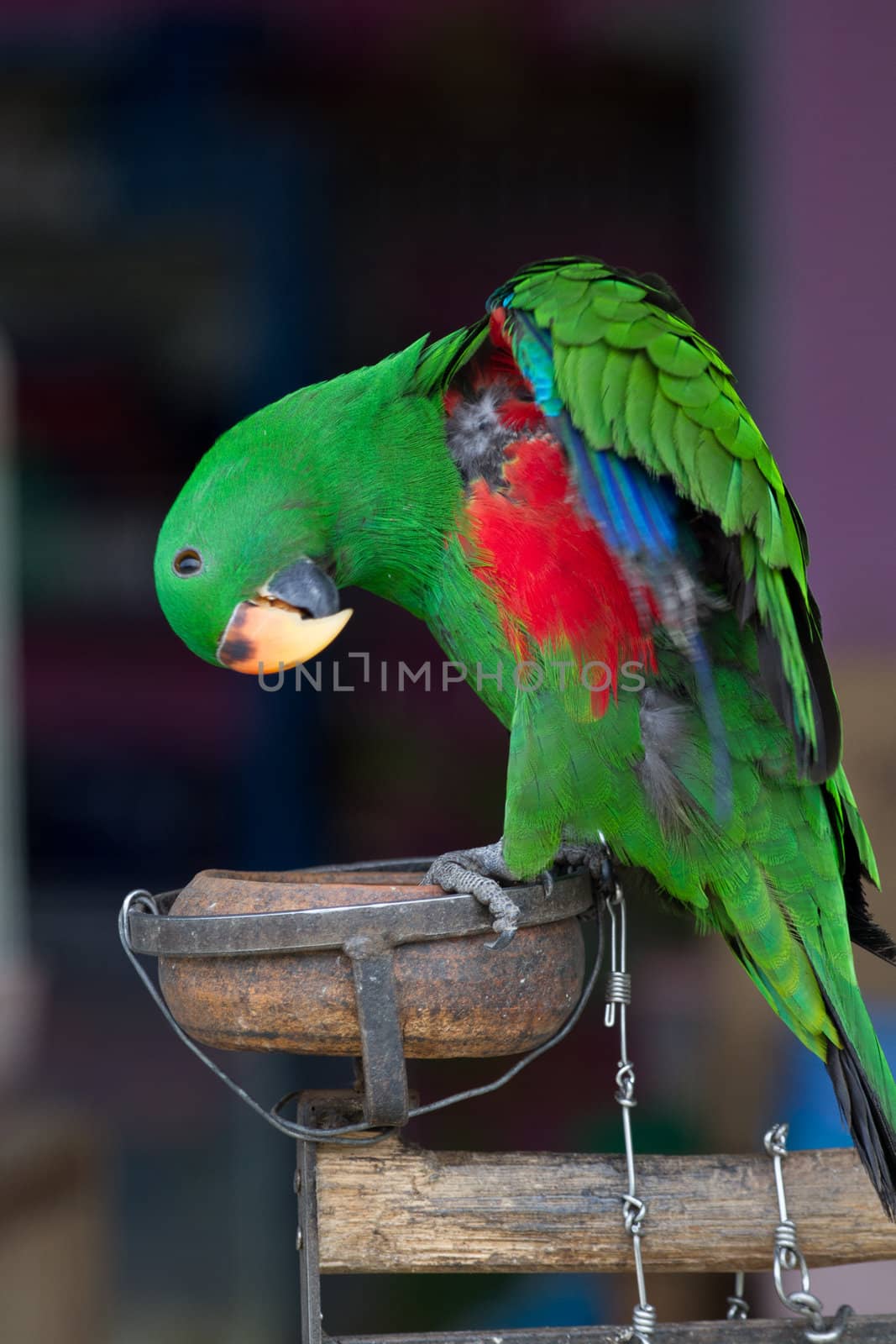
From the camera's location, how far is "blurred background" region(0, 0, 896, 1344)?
248 centimetres

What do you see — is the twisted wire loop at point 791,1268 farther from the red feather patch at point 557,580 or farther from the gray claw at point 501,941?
the red feather patch at point 557,580

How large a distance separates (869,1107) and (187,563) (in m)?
0.84

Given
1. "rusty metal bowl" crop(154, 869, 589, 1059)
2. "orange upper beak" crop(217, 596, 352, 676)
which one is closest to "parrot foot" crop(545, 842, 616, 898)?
"rusty metal bowl" crop(154, 869, 589, 1059)

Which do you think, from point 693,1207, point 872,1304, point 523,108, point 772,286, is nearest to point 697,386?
point 693,1207

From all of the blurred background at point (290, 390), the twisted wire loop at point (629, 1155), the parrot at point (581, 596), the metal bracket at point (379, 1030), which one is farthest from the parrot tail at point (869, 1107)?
the blurred background at point (290, 390)

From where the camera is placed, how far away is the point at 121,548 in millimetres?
3195

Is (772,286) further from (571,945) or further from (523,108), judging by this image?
(571,945)

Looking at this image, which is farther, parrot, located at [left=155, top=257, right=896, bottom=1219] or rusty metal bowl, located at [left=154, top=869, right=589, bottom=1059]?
parrot, located at [left=155, top=257, right=896, bottom=1219]

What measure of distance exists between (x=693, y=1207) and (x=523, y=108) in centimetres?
273

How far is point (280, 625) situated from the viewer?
1.26m

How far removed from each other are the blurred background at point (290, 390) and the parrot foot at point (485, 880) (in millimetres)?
1121

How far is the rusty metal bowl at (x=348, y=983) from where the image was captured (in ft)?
3.29

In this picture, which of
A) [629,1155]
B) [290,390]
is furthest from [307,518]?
[290,390]

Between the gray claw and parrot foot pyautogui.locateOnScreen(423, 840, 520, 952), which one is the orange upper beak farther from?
the gray claw
